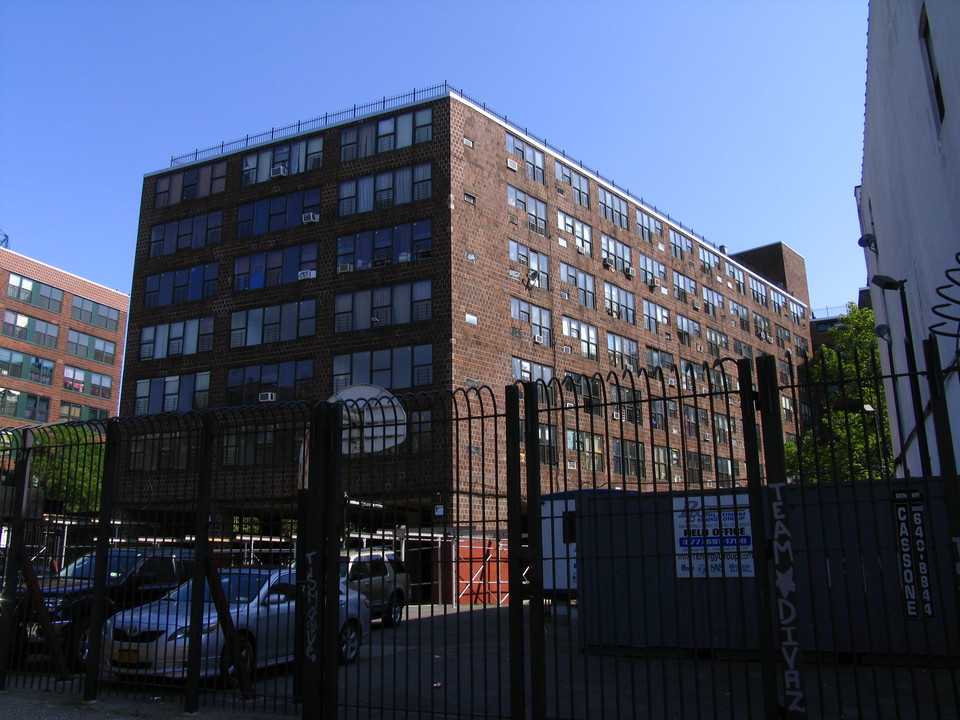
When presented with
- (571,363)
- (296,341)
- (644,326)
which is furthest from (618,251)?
(296,341)

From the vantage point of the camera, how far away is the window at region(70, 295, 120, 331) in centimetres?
6400

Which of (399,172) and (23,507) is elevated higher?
(399,172)

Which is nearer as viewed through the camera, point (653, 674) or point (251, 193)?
point (653, 674)

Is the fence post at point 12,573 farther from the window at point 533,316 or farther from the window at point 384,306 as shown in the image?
the window at point 533,316

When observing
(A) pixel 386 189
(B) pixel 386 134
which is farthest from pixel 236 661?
(B) pixel 386 134

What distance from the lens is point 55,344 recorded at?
61.7 metres

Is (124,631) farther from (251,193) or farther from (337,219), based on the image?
(251,193)

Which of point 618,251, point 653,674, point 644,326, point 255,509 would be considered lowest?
point 653,674

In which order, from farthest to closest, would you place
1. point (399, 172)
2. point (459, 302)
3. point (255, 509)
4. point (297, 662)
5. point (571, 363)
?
point (571, 363) < point (399, 172) < point (459, 302) < point (255, 509) < point (297, 662)

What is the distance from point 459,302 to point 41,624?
2609 cm

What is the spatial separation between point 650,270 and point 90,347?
44.6 m

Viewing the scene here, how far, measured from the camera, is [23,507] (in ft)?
31.2

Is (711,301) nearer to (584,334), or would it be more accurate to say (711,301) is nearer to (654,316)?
(654,316)

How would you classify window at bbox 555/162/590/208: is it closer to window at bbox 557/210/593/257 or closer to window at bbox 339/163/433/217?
window at bbox 557/210/593/257
